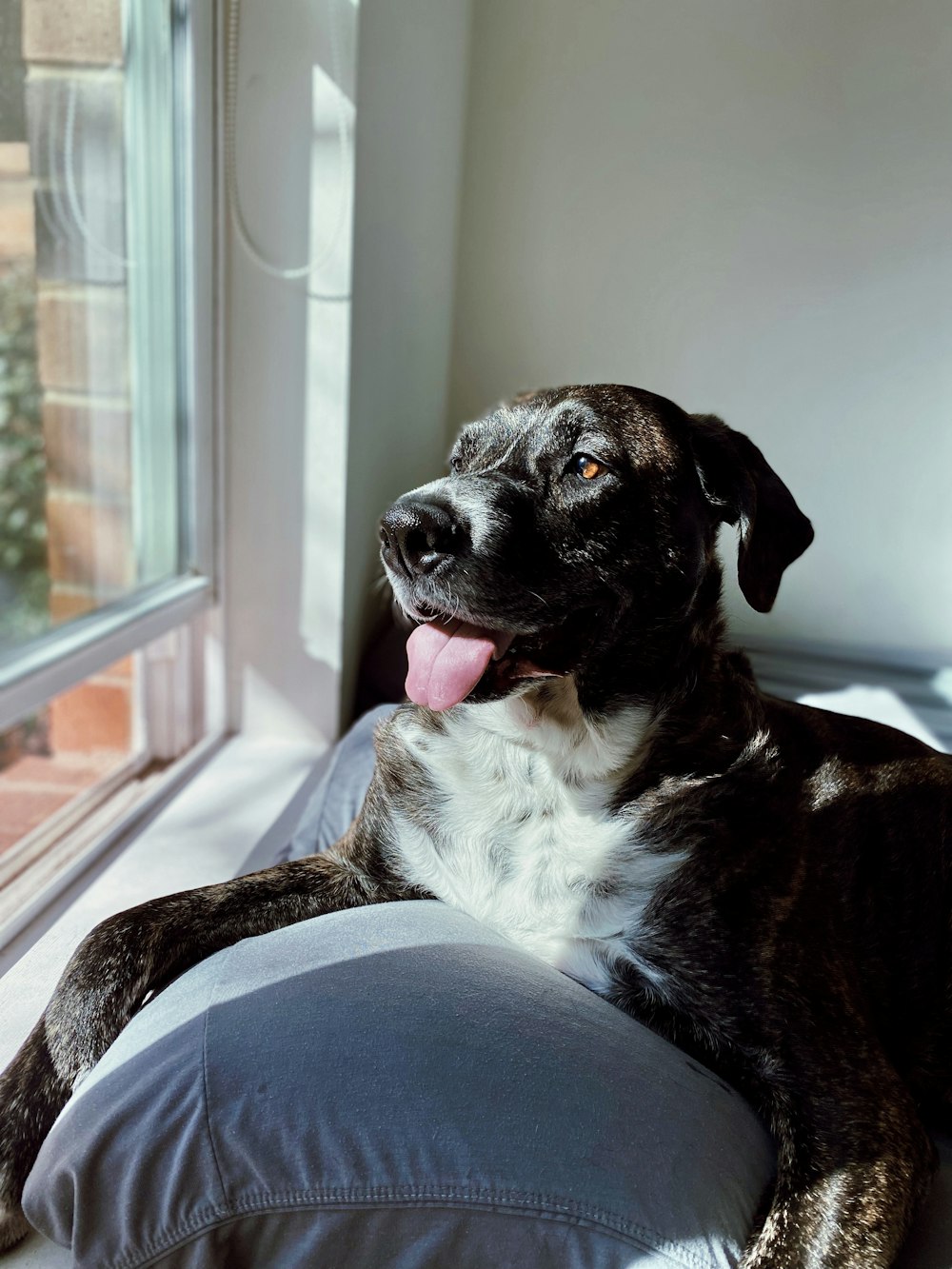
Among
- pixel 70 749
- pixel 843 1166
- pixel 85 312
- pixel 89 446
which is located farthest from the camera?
Answer: pixel 70 749

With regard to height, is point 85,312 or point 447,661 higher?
point 85,312

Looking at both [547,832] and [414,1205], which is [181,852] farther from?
[414,1205]

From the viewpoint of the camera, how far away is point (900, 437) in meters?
3.14

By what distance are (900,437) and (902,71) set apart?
1.00 metres

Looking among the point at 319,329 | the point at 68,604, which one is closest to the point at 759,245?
the point at 319,329

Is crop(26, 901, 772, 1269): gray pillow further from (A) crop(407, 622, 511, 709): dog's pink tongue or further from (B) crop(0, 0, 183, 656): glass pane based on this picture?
(B) crop(0, 0, 183, 656): glass pane

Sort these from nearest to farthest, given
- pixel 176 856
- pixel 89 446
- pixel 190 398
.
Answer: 1. pixel 176 856
2. pixel 89 446
3. pixel 190 398

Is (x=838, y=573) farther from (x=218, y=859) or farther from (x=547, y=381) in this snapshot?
(x=218, y=859)

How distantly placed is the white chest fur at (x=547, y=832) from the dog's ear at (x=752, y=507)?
0.25 m

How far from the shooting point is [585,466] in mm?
1403

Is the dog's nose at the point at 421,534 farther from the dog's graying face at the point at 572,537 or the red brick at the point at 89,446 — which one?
the red brick at the point at 89,446

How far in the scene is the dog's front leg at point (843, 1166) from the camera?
108 centimetres

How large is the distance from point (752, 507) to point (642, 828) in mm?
453

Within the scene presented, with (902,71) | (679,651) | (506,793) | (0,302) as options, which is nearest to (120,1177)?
(506,793)
